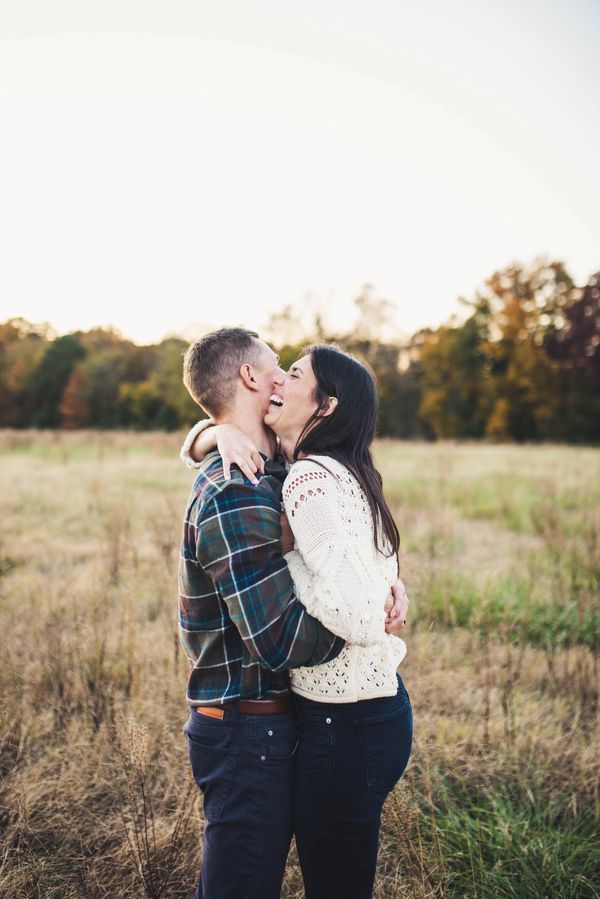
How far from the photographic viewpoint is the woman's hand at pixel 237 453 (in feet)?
5.04

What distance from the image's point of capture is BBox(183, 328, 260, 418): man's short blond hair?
1801mm

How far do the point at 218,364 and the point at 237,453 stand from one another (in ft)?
1.16

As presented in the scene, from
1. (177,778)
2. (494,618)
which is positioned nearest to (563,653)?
(494,618)

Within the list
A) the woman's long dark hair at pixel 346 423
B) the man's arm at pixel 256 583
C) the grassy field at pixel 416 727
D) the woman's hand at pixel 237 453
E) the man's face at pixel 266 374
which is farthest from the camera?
the grassy field at pixel 416 727

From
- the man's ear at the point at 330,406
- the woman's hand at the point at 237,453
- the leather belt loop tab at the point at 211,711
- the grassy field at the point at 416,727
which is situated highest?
the man's ear at the point at 330,406

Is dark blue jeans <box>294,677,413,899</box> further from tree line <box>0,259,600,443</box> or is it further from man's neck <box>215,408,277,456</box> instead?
tree line <box>0,259,600,443</box>

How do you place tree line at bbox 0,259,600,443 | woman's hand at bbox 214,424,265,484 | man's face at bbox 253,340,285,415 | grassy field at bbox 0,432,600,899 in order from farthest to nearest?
tree line at bbox 0,259,600,443 < grassy field at bbox 0,432,600,899 < man's face at bbox 253,340,285,415 < woman's hand at bbox 214,424,265,484

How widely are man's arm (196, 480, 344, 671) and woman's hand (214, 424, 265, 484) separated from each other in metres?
0.06

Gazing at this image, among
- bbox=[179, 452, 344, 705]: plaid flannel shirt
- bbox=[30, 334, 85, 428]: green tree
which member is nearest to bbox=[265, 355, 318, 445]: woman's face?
bbox=[179, 452, 344, 705]: plaid flannel shirt

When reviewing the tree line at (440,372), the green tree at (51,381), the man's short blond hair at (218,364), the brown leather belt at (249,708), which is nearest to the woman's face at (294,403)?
the man's short blond hair at (218,364)

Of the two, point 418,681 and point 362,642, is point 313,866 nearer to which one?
point 362,642

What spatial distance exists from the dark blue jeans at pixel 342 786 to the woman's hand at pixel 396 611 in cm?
22

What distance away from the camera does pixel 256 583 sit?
1.42m

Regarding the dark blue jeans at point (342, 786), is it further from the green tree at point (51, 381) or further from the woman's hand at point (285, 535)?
the green tree at point (51, 381)
